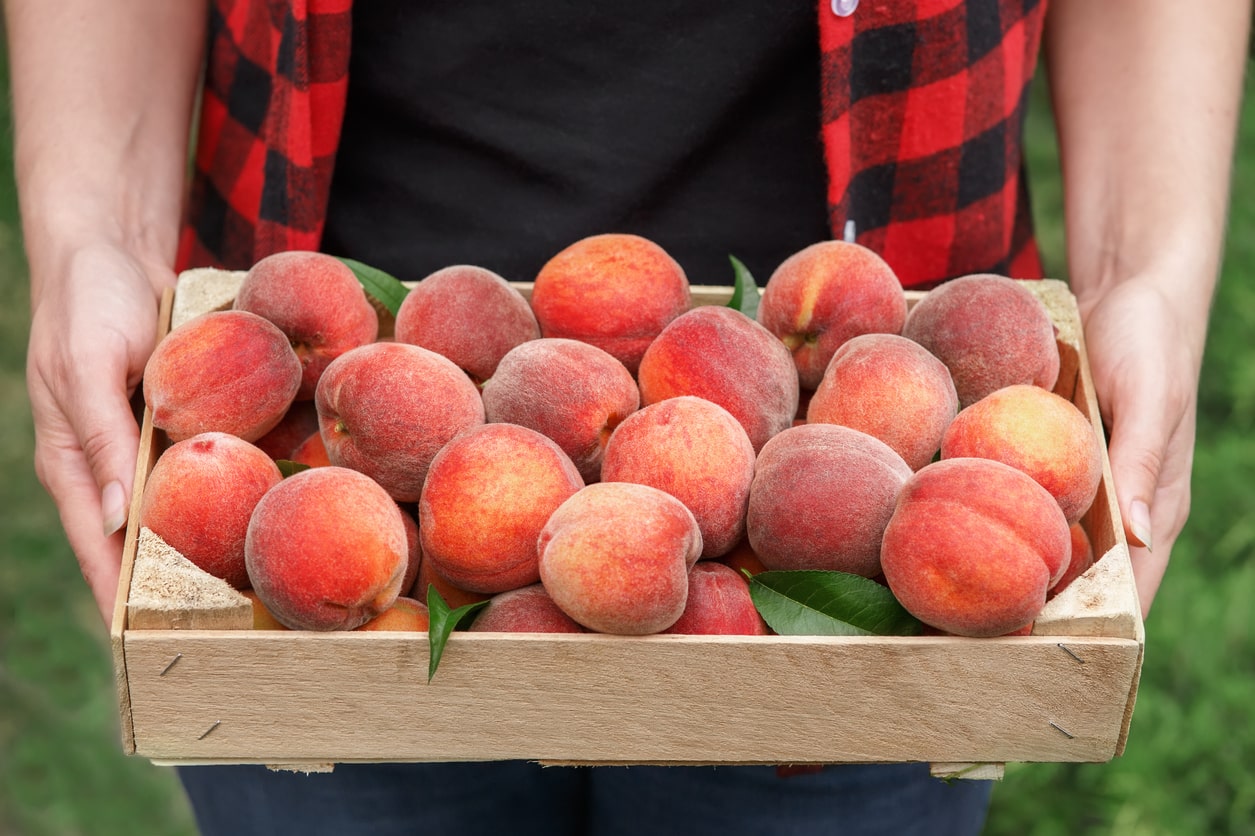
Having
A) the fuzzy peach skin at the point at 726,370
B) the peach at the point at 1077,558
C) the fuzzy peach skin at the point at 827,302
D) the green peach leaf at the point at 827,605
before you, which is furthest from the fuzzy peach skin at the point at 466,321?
the peach at the point at 1077,558

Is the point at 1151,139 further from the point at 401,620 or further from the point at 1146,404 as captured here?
the point at 401,620

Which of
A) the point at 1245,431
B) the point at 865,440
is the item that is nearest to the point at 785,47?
the point at 865,440

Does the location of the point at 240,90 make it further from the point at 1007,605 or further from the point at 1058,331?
the point at 1007,605

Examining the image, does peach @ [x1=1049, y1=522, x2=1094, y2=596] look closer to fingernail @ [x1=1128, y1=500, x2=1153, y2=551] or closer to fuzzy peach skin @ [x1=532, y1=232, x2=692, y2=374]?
fingernail @ [x1=1128, y1=500, x2=1153, y2=551]

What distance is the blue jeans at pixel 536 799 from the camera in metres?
1.33

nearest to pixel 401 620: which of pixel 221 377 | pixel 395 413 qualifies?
pixel 395 413

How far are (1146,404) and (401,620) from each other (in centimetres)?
74

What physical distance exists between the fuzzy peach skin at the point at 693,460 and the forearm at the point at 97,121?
69 centimetres

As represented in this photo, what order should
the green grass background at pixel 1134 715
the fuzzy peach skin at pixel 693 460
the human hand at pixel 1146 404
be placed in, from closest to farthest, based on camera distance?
1. the fuzzy peach skin at pixel 693 460
2. the human hand at pixel 1146 404
3. the green grass background at pixel 1134 715

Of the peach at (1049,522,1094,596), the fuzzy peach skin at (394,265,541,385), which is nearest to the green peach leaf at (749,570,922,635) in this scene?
the peach at (1049,522,1094,596)

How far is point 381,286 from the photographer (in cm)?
133

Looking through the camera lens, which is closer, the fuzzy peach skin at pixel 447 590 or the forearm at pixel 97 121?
the fuzzy peach skin at pixel 447 590

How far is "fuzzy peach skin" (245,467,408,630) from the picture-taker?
0.95 meters

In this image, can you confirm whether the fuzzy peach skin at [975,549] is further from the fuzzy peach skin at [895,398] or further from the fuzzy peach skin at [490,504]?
the fuzzy peach skin at [490,504]
